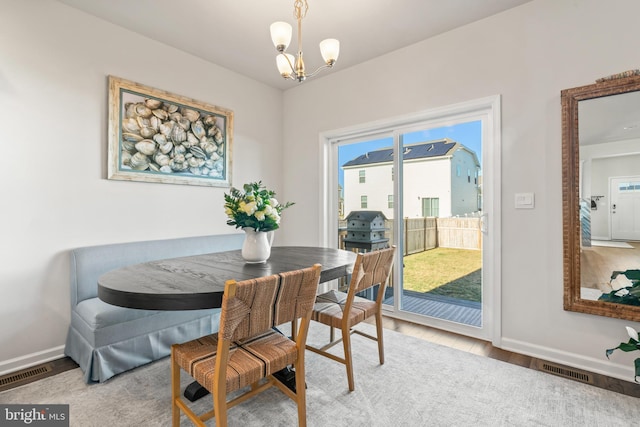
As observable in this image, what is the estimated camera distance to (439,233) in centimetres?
297

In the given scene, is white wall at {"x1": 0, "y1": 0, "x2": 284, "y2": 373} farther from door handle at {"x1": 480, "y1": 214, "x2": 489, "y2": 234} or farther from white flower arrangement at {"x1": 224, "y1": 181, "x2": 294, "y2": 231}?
door handle at {"x1": 480, "y1": 214, "x2": 489, "y2": 234}

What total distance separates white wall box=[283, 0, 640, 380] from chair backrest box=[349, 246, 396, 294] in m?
1.10

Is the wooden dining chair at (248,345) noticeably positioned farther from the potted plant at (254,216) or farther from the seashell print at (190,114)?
the seashell print at (190,114)

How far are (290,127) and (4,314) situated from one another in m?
3.16

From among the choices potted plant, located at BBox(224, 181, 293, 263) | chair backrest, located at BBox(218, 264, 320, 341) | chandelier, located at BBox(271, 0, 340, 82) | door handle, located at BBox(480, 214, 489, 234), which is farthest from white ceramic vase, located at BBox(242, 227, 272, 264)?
door handle, located at BBox(480, 214, 489, 234)

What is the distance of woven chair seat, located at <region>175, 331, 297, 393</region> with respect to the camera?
125 cm

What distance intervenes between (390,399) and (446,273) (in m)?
1.55

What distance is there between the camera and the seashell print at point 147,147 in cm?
269

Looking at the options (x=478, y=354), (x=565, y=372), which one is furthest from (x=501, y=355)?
(x=565, y=372)

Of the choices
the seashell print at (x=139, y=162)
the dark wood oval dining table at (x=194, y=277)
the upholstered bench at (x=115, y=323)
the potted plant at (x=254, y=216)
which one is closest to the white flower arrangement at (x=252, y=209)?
the potted plant at (x=254, y=216)

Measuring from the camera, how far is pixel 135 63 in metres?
2.70

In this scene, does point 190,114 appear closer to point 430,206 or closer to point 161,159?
point 161,159

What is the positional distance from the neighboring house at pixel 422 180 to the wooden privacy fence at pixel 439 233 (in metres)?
0.07

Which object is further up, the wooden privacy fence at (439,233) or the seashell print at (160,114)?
the seashell print at (160,114)
